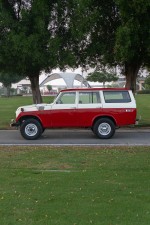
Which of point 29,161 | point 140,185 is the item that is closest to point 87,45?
point 29,161

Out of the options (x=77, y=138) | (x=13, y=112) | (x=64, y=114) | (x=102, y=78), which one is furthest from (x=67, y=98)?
(x=102, y=78)

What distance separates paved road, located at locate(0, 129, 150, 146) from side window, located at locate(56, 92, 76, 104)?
1341mm

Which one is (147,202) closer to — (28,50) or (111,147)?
(111,147)

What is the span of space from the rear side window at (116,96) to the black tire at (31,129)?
8.81ft

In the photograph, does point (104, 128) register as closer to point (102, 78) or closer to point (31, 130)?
point (31, 130)

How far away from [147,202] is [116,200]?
45 cm

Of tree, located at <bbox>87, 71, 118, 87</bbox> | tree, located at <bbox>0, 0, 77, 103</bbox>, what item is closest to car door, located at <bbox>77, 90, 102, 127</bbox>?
tree, located at <bbox>0, 0, 77, 103</bbox>

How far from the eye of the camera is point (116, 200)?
21.0 feet

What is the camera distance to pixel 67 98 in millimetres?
16078

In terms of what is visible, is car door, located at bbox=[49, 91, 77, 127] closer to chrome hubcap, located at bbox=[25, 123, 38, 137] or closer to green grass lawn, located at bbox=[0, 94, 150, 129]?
chrome hubcap, located at bbox=[25, 123, 38, 137]

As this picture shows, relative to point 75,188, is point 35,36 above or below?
above

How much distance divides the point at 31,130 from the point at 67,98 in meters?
1.77

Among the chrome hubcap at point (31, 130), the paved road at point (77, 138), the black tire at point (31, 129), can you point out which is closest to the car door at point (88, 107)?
the paved road at point (77, 138)

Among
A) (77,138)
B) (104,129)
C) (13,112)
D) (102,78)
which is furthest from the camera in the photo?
(102,78)
